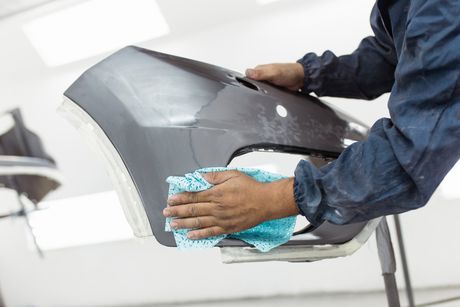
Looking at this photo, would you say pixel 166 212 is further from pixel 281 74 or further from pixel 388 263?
pixel 388 263

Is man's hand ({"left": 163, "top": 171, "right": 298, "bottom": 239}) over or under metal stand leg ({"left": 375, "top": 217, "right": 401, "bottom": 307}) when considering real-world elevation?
over

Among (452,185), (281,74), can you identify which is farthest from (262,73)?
(452,185)

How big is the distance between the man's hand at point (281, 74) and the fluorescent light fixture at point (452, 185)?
117cm

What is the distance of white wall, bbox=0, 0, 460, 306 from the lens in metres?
2.12

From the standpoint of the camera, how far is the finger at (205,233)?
2.49 feet

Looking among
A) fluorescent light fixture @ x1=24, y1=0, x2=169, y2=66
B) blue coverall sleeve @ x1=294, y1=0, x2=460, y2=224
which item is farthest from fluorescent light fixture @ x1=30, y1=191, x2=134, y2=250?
blue coverall sleeve @ x1=294, y1=0, x2=460, y2=224

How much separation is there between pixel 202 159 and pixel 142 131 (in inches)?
4.6

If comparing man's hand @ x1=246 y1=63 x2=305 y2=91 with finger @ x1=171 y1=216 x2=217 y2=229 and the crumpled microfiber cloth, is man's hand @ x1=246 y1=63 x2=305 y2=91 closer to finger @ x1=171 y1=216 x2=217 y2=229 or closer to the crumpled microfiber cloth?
the crumpled microfiber cloth

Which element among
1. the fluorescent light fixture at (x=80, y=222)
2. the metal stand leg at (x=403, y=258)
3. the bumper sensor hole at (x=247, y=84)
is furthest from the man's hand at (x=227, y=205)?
the fluorescent light fixture at (x=80, y=222)

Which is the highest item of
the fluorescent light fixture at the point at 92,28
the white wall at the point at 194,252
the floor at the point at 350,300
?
the fluorescent light fixture at the point at 92,28

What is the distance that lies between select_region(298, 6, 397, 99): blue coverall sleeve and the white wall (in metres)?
0.97

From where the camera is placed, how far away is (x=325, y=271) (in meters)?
2.29

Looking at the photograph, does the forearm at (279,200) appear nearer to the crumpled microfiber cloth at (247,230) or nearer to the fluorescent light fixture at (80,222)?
the crumpled microfiber cloth at (247,230)

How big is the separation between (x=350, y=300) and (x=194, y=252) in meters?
0.83
